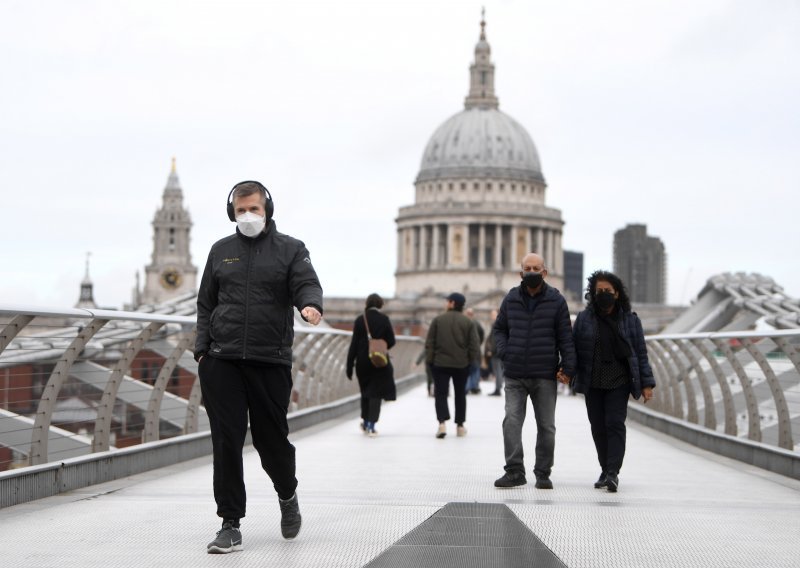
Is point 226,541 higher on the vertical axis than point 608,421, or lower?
lower

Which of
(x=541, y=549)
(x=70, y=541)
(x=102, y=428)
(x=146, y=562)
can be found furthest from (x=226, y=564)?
(x=102, y=428)

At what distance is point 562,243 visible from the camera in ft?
509

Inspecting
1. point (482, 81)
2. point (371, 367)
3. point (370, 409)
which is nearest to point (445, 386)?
point (370, 409)

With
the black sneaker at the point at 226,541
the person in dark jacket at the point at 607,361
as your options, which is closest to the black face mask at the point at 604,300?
the person in dark jacket at the point at 607,361

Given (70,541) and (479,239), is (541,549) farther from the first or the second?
(479,239)

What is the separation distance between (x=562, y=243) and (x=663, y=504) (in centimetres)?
14575

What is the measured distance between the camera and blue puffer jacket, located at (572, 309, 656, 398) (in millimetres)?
11523

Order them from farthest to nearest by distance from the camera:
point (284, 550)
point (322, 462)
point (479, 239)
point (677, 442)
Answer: point (479, 239) < point (677, 442) < point (322, 462) < point (284, 550)

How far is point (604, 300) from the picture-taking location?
11.6 metres

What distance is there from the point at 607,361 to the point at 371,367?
22.4 ft

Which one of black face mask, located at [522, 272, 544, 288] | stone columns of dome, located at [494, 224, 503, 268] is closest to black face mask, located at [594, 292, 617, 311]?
black face mask, located at [522, 272, 544, 288]

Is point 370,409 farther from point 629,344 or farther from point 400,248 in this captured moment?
point 400,248

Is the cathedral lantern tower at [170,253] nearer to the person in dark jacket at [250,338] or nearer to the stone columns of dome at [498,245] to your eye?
the stone columns of dome at [498,245]

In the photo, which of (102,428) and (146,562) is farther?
(102,428)
